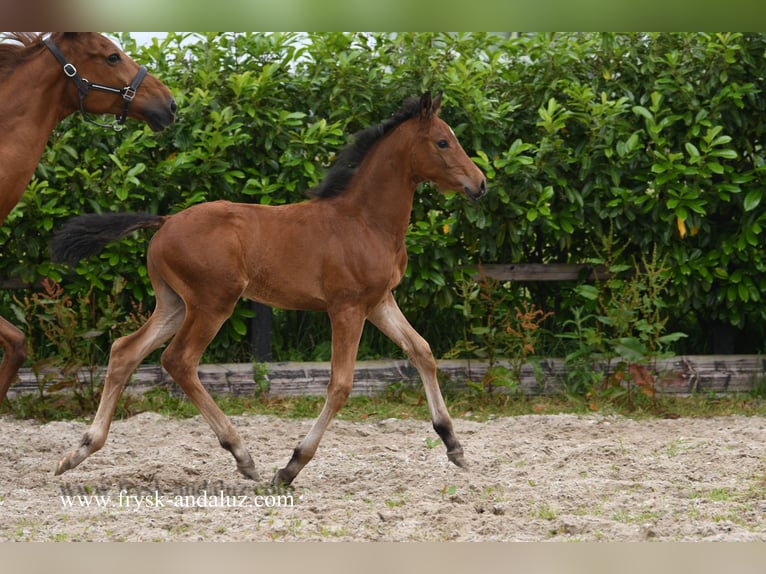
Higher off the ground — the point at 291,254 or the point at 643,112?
the point at 643,112

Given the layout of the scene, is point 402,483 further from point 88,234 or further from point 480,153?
point 480,153

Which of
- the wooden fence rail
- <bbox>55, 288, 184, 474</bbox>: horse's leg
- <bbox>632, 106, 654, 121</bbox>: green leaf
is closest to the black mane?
<bbox>55, 288, 184, 474</bbox>: horse's leg

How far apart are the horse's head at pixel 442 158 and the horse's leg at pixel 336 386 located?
790mm

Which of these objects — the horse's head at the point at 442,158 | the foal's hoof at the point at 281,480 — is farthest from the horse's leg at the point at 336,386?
the horse's head at the point at 442,158

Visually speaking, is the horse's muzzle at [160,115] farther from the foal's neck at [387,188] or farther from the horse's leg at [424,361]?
the horse's leg at [424,361]

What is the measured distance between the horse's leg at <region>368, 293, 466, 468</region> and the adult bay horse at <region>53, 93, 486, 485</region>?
168mm

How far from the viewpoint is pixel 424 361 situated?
4.84 metres

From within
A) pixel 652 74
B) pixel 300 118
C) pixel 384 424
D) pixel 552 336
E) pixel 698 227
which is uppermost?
pixel 652 74

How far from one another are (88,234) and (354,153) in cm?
136

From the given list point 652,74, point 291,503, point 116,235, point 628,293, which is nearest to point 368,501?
point 291,503

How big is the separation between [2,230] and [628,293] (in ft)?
14.0

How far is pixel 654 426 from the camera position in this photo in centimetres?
611

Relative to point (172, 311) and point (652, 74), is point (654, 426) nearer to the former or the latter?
point (652, 74)

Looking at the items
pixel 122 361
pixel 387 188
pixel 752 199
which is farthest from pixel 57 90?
pixel 752 199
